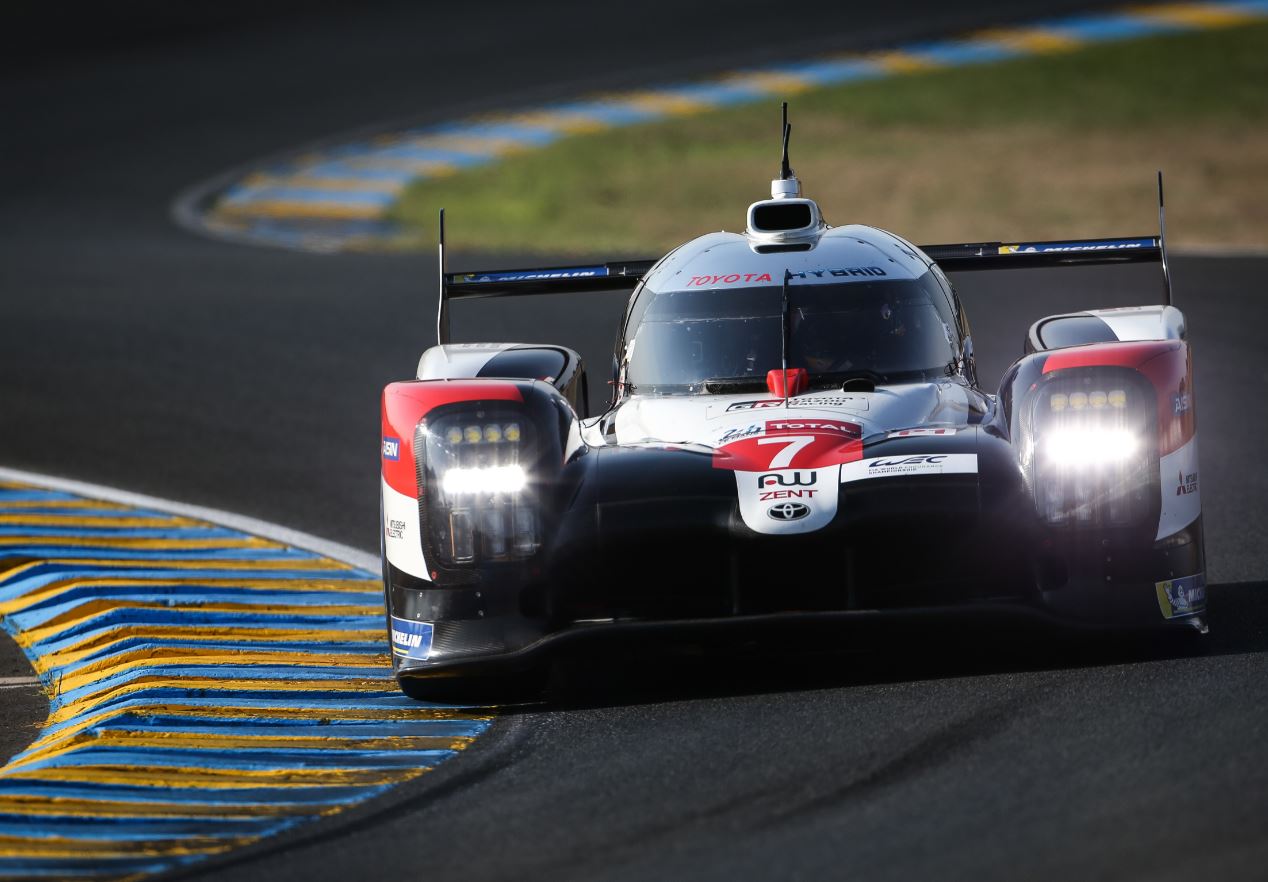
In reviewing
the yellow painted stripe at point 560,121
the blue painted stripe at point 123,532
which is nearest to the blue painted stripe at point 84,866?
the blue painted stripe at point 123,532

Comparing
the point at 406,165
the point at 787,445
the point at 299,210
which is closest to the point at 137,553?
the point at 787,445

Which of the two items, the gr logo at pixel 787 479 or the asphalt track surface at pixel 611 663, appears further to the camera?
the gr logo at pixel 787 479

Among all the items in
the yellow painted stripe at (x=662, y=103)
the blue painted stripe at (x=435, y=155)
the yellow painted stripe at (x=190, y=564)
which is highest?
the yellow painted stripe at (x=662, y=103)

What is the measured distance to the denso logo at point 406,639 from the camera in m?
7.02

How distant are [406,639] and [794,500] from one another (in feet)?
4.84

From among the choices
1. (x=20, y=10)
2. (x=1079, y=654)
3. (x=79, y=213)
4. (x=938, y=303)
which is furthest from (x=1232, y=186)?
(x=20, y=10)

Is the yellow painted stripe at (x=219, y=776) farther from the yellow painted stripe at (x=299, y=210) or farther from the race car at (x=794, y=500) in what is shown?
the yellow painted stripe at (x=299, y=210)

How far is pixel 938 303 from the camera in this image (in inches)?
323

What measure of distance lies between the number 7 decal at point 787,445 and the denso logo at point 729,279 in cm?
133

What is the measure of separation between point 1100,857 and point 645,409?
10.9 ft

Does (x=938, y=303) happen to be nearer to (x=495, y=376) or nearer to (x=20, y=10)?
(x=495, y=376)

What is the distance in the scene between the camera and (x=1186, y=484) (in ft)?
23.1

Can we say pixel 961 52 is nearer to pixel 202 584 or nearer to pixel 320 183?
pixel 320 183

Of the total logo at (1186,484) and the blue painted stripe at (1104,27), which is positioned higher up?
the blue painted stripe at (1104,27)
